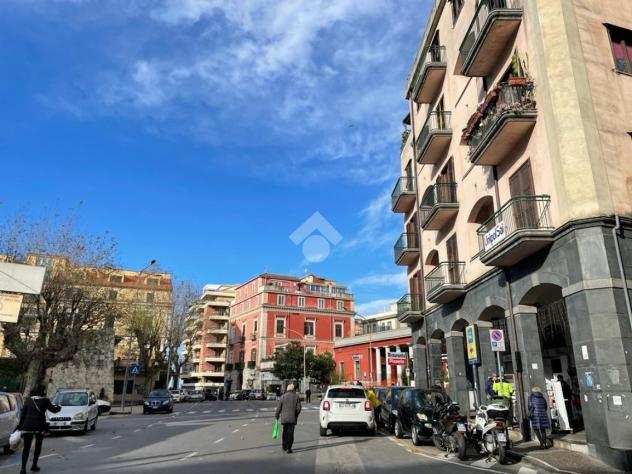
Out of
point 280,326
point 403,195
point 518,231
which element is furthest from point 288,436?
point 280,326

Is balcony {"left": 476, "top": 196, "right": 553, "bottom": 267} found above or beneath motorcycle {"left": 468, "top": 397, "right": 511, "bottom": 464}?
above

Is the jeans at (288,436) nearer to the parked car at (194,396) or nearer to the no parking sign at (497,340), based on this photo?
the no parking sign at (497,340)

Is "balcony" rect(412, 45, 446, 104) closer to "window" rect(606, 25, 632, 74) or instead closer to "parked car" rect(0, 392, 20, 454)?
"window" rect(606, 25, 632, 74)

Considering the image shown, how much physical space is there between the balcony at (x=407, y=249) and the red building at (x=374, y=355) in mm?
14146

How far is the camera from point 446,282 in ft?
68.7

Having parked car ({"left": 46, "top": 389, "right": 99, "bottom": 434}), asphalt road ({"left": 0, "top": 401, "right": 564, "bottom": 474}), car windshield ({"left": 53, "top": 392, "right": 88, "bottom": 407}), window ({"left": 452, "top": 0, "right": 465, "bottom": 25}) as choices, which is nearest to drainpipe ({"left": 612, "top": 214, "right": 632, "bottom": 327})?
asphalt road ({"left": 0, "top": 401, "right": 564, "bottom": 474})

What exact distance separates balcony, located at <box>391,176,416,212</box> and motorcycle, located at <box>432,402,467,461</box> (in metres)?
16.4

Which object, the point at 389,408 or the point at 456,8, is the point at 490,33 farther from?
the point at 389,408

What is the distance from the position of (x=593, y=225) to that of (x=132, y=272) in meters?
63.3

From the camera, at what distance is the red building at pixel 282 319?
73625 mm

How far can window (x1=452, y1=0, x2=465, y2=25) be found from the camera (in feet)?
68.0

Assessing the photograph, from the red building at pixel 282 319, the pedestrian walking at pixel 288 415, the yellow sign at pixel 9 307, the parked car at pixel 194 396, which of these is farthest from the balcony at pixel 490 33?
the red building at pixel 282 319

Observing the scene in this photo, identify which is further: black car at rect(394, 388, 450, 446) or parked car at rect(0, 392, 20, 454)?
black car at rect(394, 388, 450, 446)

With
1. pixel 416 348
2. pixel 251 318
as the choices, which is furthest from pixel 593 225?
pixel 251 318
